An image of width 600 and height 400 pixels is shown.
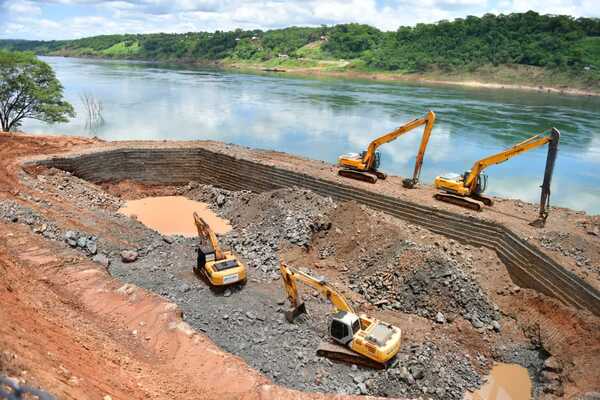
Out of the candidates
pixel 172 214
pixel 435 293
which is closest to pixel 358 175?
pixel 435 293

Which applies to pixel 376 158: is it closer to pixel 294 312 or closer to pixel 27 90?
pixel 294 312

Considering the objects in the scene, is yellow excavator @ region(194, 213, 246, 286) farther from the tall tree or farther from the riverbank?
the riverbank

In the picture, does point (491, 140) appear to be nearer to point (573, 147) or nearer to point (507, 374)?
point (573, 147)

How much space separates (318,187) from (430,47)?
68.6m

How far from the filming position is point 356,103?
51625 millimetres

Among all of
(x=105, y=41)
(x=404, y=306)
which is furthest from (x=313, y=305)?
(x=105, y=41)

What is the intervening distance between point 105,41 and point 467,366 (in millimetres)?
171628

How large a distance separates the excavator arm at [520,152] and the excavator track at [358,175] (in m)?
4.02

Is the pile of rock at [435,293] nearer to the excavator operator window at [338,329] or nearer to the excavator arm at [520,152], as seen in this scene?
the excavator operator window at [338,329]

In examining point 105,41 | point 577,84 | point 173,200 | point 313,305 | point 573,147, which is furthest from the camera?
point 105,41

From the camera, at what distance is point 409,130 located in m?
18.8

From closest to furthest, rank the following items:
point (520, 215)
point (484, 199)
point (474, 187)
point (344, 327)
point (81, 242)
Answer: point (344, 327)
point (81, 242)
point (520, 215)
point (474, 187)
point (484, 199)

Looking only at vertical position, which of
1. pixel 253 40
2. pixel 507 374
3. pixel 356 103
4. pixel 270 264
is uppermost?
pixel 253 40

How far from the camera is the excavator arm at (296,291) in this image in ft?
37.6
